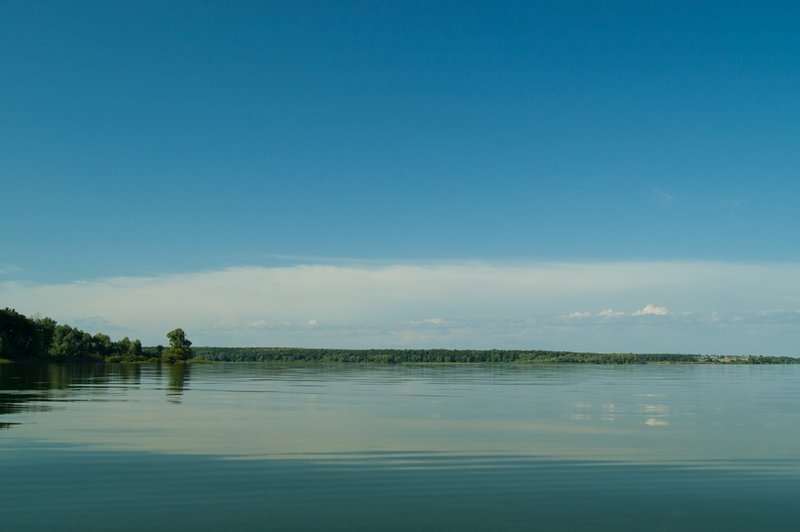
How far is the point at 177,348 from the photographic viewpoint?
185125 mm

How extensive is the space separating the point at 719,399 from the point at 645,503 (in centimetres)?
4027

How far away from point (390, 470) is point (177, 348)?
178 m

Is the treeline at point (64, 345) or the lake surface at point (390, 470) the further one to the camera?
the treeline at point (64, 345)

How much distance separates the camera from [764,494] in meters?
16.9

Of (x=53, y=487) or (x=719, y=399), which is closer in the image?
(x=53, y=487)

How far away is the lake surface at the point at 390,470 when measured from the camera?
14109 mm

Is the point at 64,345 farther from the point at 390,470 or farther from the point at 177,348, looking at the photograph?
the point at 390,470

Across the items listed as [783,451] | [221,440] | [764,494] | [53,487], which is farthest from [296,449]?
[783,451]

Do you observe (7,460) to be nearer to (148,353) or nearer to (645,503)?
(645,503)

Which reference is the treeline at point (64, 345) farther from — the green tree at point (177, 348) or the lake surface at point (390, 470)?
the lake surface at point (390, 470)

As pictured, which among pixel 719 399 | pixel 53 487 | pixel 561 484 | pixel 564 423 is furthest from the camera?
pixel 719 399

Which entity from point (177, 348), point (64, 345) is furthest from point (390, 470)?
point (177, 348)

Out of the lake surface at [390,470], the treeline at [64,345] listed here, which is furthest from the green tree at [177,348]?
the lake surface at [390,470]

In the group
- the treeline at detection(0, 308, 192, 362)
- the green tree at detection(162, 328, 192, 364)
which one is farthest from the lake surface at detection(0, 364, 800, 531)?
the green tree at detection(162, 328, 192, 364)
